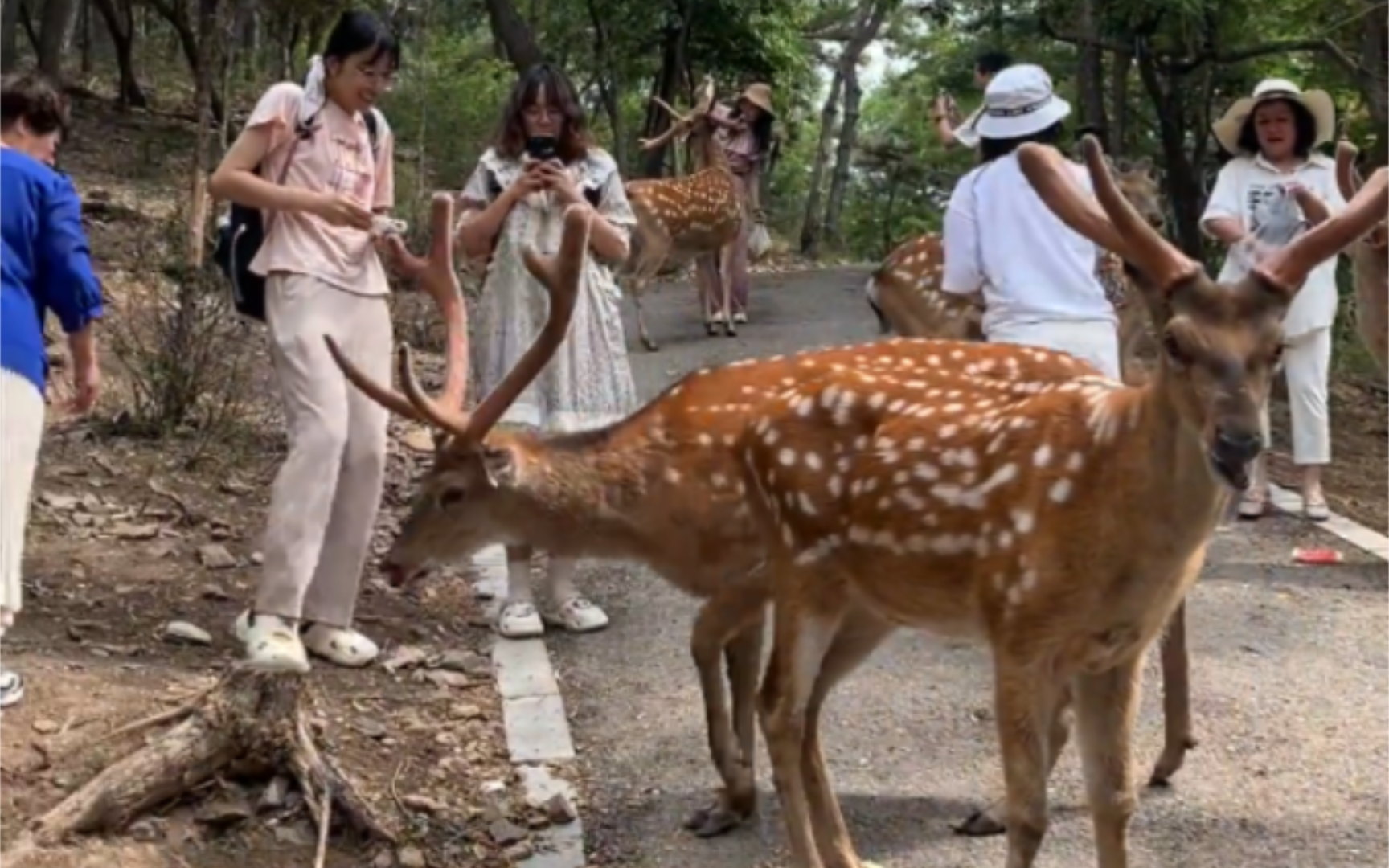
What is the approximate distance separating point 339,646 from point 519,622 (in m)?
0.75

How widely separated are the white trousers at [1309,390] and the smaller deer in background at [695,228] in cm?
601

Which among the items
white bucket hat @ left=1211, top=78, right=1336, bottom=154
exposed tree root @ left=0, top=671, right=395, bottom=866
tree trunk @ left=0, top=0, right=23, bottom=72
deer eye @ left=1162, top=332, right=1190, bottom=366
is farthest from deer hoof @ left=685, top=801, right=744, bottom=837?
tree trunk @ left=0, top=0, right=23, bottom=72

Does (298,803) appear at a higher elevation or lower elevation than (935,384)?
lower

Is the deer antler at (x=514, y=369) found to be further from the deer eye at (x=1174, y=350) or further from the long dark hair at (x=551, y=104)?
the deer eye at (x=1174, y=350)

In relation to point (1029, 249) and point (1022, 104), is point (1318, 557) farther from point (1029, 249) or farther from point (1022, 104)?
point (1022, 104)

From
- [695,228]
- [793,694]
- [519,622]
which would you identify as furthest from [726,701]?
[695,228]

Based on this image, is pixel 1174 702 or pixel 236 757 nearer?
pixel 236 757

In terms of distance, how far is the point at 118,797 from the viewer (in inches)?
181

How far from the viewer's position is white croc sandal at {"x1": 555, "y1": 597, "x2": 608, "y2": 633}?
671 cm

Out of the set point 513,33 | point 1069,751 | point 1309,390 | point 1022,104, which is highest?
point 513,33

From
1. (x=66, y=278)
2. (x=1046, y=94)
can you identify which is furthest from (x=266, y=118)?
(x=1046, y=94)

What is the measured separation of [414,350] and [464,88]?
15.8 meters

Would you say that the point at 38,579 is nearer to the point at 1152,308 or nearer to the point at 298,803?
the point at 298,803

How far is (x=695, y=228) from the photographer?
13.8 metres
